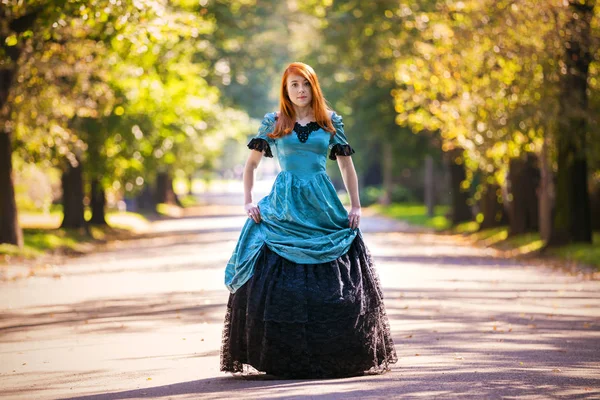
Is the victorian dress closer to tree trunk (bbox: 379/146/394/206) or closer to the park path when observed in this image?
the park path

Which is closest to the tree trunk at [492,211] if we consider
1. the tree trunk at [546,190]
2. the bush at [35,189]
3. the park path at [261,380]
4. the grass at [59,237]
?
the tree trunk at [546,190]

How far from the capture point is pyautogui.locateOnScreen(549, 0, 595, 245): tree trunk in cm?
2273

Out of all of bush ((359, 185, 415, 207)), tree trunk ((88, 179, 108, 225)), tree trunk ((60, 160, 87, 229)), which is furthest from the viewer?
bush ((359, 185, 415, 207))

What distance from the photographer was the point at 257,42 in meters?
53.8

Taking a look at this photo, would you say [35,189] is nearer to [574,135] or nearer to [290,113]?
[574,135]

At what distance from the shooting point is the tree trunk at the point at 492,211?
3441cm

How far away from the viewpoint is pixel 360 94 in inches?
1529

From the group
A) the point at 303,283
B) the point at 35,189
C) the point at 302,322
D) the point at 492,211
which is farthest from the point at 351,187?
the point at 35,189

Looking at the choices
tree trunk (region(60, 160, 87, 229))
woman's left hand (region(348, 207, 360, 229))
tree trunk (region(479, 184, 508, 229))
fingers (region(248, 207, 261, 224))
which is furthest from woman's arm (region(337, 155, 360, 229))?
tree trunk (region(479, 184, 508, 229))

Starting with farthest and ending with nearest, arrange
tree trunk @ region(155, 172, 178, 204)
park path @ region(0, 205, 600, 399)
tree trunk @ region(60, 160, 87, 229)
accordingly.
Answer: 1. tree trunk @ region(155, 172, 178, 204)
2. tree trunk @ region(60, 160, 87, 229)
3. park path @ region(0, 205, 600, 399)

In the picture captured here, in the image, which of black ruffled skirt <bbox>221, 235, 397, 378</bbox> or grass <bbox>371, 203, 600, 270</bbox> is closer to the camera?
black ruffled skirt <bbox>221, 235, 397, 378</bbox>

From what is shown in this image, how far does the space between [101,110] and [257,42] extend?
85.8 ft

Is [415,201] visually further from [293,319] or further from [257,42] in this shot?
[293,319]

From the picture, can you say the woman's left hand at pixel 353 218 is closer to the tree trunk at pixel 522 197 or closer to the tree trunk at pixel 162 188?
the tree trunk at pixel 522 197
